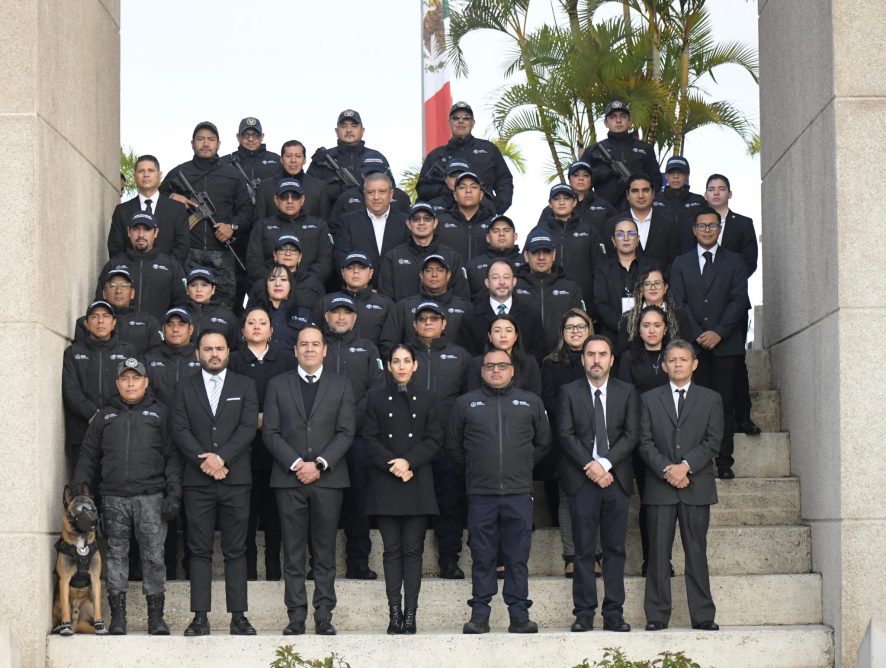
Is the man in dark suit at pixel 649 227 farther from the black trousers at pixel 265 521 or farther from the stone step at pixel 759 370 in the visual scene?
the black trousers at pixel 265 521

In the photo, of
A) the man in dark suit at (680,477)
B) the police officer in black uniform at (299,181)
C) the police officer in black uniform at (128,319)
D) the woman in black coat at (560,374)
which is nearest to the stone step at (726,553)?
the woman in black coat at (560,374)

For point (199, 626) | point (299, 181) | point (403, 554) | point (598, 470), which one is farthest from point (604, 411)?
point (299, 181)

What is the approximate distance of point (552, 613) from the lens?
10.9m

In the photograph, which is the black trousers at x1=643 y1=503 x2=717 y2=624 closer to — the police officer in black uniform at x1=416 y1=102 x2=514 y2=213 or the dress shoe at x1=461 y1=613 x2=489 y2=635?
the dress shoe at x1=461 y1=613 x2=489 y2=635

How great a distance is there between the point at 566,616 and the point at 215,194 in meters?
5.63

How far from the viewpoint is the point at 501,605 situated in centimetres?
1098

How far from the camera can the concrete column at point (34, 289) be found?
10.4 metres

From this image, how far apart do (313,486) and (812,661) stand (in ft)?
→ 12.3

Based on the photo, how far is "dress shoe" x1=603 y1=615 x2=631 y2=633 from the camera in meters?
10.5

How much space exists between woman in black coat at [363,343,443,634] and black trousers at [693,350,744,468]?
247 cm

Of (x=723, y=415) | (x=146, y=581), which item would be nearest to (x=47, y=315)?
(x=146, y=581)

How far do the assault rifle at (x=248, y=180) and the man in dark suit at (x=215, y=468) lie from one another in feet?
11.9

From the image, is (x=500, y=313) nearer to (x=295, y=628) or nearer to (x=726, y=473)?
(x=726, y=473)

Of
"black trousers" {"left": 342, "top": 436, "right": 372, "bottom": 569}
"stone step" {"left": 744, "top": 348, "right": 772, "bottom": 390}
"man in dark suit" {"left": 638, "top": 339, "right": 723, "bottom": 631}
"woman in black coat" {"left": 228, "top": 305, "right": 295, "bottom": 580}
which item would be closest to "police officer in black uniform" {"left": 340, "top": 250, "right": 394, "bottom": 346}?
"woman in black coat" {"left": 228, "top": 305, "right": 295, "bottom": 580}
